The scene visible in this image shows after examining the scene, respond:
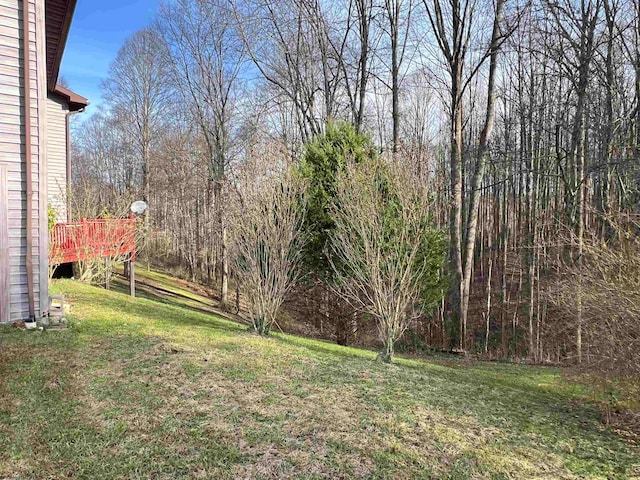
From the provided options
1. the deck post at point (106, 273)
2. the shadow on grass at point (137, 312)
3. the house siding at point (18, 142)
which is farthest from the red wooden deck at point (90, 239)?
the house siding at point (18, 142)

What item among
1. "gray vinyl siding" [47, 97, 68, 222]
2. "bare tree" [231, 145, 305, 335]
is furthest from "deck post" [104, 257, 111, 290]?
"bare tree" [231, 145, 305, 335]

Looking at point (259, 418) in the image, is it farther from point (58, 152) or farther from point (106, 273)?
point (58, 152)

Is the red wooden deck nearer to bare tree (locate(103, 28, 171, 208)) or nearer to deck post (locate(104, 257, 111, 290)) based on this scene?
deck post (locate(104, 257, 111, 290))

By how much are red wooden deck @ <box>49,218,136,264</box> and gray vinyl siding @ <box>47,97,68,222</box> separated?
1.88 metres

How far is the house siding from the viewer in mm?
6434

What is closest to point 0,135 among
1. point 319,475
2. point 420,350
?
point 319,475

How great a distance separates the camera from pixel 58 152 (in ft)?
48.6

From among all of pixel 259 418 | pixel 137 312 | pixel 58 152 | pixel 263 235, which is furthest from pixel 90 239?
pixel 259 418

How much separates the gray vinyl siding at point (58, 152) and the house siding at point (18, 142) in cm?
826

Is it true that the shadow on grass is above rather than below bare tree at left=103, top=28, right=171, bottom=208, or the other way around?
below

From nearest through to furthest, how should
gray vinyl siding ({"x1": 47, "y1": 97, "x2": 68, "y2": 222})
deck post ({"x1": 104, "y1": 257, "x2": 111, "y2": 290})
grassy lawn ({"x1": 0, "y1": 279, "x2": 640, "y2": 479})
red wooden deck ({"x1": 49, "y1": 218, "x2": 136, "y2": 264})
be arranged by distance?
grassy lawn ({"x1": 0, "y1": 279, "x2": 640, "y2": 479}) → red wooden deck ({"x1": 49, "y1": 218, "x2": 136, "y2": 264}) → deck post ({"x1": 104, "y1": 257, "x2": 111, "y2": 290}) → gray vinyl siding ({"x1": 47, "y1": 97, "x2": 68, "y2": 222})

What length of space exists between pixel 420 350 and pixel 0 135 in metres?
10.4

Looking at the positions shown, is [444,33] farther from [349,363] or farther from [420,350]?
[349,363]

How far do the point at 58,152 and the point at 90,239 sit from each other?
4.08 m
